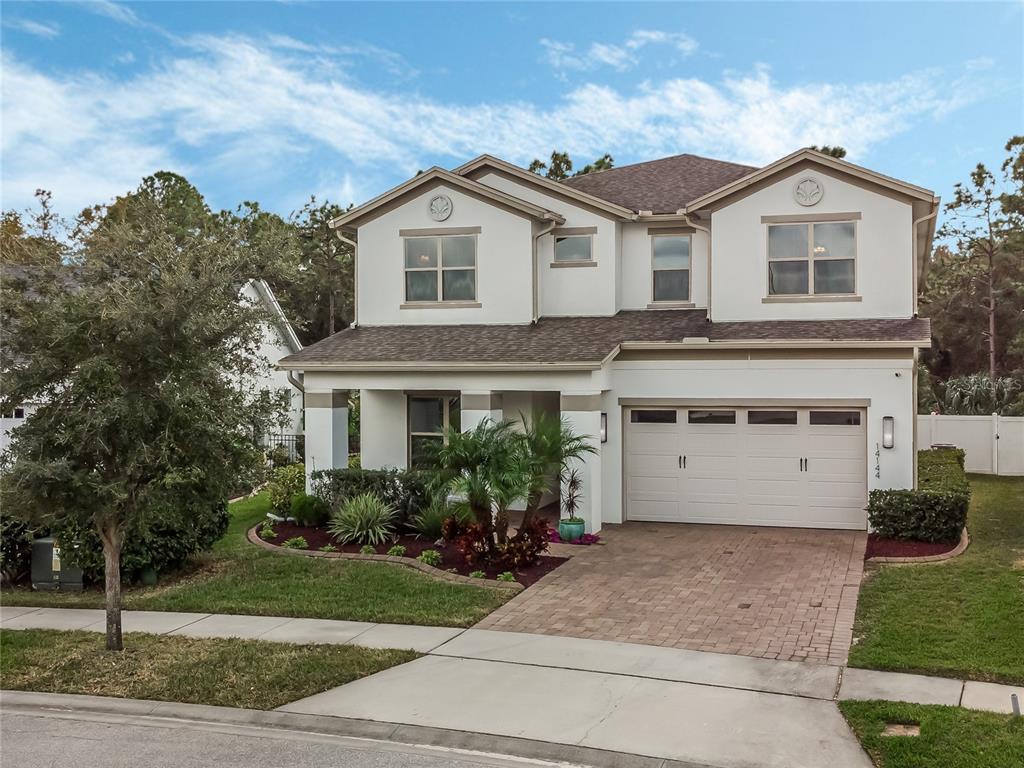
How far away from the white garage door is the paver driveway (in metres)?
0.62

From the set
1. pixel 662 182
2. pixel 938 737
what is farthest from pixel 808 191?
pixel 938 737

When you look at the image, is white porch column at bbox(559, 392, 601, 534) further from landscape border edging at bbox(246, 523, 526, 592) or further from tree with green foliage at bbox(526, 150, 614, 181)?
tree with green foliage at bbox(526, 150, 614, 181)

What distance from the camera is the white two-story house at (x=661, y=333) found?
15.8 meters

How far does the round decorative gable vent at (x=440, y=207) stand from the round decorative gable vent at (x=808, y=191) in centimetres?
697

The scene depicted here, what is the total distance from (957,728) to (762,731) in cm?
147

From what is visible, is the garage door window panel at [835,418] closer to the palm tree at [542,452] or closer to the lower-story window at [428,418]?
the palm tree at [542,452]

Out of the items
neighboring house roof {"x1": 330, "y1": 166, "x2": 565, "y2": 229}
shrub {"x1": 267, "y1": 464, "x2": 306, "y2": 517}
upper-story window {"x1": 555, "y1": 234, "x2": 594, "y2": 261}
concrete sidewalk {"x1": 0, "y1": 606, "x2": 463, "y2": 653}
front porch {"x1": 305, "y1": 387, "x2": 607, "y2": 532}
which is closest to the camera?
concrete sidewalk {"x1": 0, "y1": 606, "x2": 463, "y2": 653}

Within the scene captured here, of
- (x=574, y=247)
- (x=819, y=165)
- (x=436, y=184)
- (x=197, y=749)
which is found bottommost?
(x=197, y=749)

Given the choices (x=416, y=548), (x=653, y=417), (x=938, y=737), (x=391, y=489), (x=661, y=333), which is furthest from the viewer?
(x=653, y=417)

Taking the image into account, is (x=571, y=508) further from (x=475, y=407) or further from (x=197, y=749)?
(x=197, y=749)

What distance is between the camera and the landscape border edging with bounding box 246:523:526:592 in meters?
12.1

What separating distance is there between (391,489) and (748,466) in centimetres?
668

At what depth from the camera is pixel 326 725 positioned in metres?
7.27

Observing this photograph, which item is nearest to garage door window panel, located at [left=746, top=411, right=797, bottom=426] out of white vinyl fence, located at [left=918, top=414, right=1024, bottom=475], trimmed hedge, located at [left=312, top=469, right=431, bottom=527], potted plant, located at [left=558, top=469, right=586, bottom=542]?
potted plant, located at [left=558, top=469, right=586, bottom=542]
